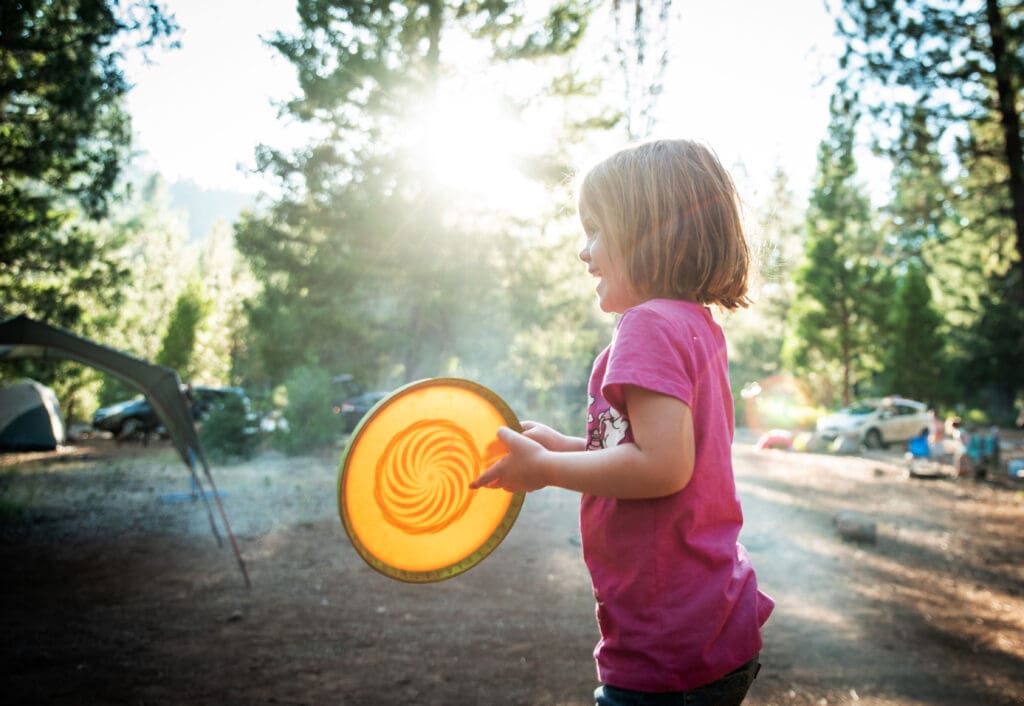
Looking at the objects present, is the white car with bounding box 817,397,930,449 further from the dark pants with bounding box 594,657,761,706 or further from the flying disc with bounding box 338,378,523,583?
the dark pants with bounding box 594,657,761,706

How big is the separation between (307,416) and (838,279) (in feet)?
84.8

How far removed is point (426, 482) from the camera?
5.92 feet

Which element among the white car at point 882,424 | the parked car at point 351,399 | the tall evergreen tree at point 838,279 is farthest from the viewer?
the tall evergreen tree at point 838,279

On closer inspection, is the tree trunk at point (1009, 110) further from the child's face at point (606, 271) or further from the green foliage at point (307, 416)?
the green foliage at point (307, 416)

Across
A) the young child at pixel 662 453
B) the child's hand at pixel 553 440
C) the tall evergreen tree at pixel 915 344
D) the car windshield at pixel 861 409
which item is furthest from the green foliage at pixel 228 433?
the tall evergreen tree at pixel 915 344

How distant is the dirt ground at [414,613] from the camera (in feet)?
13.0

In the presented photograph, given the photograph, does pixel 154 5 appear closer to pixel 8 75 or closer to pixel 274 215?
pixel 8 75

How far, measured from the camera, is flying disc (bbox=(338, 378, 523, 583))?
1.70 metres

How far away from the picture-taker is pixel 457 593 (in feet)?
19.2

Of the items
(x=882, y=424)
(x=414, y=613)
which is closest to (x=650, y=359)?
(x=414, y=613)

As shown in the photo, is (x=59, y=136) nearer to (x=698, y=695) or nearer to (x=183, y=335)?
(x=698, y=695)

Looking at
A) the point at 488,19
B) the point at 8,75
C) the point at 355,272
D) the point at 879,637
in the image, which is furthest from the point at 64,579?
the point at 488,19

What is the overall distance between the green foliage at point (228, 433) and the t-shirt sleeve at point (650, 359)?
15.7 metres

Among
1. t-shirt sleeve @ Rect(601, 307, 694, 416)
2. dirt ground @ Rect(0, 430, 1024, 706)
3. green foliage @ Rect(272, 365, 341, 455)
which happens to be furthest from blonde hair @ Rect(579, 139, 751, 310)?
green foliage @ Rect(272, 365, 341, 455)
